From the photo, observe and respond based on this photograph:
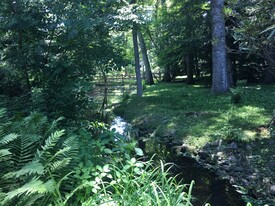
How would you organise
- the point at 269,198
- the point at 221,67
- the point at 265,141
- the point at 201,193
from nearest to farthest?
the point at 269,198 < the point at 201,193 < the point at 265,141 < the point at 221,67

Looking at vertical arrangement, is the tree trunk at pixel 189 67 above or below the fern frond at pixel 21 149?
above

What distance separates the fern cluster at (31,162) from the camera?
1.69 metres

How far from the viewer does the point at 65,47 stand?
424 cm

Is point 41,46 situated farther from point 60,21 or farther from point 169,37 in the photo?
point 169,37

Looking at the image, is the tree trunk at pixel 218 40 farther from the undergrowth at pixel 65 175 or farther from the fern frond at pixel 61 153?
the fern frond at pixel 61 153

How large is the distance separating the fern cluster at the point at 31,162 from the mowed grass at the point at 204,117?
4.35m

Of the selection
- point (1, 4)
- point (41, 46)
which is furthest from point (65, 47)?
point (1, 4)

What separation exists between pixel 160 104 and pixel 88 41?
6.04 m

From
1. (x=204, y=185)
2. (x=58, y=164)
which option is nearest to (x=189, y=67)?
(x=204, y=185)

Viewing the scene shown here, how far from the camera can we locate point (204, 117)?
7414mm

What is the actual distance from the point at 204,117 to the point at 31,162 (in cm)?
622

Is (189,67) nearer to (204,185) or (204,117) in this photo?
(204,117)

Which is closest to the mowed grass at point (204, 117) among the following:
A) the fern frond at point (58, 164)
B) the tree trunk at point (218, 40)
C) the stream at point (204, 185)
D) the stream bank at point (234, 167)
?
the stream bank at point (234, 167)

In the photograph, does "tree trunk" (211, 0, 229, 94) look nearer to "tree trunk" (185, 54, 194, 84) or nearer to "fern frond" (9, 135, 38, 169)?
"tree trunk" (185, 54, 194, 84)
